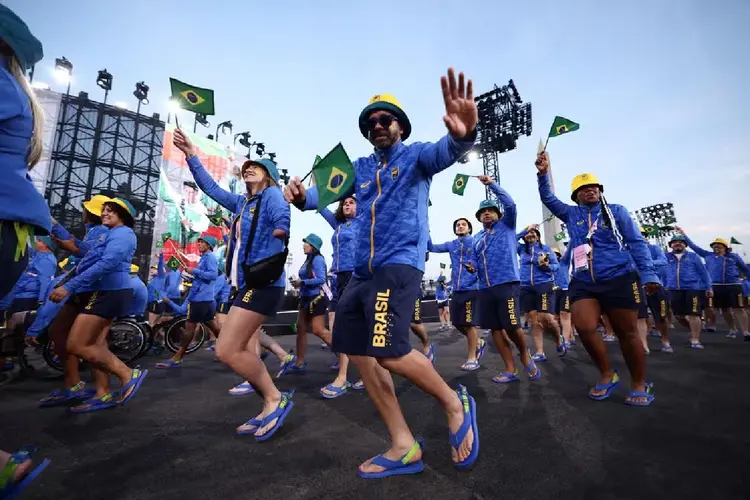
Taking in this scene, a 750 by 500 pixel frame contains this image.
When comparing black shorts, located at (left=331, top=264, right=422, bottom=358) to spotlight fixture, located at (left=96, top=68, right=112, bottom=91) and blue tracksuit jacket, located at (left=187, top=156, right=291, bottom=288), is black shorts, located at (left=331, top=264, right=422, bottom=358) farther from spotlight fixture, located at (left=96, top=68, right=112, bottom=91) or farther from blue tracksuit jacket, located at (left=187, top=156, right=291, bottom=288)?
spotlight fixture, located at (left=96, top=68, right=112, bottom=91)

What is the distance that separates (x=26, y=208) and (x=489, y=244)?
4.63 m

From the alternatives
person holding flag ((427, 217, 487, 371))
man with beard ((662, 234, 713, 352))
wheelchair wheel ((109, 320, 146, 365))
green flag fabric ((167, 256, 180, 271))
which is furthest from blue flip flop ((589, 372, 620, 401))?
green flag fabric ((167, 256, 180, 271))

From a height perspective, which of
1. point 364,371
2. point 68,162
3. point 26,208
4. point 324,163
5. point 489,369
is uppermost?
point 68,162

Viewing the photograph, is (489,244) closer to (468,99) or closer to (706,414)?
(706,414)

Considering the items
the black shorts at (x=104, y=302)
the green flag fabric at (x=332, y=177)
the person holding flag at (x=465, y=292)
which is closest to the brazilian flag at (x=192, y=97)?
the black shorts at (x=104, y=302)

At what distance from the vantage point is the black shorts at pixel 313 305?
5.34 m

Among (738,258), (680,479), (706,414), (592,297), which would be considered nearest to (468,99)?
(680,479)

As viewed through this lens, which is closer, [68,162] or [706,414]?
[706,414]

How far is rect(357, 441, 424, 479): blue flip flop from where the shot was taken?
76.2 inches

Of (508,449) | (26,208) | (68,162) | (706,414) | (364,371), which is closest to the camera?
(26,208)

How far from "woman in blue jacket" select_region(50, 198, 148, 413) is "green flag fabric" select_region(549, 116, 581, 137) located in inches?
194

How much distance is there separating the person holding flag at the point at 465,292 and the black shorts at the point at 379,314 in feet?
10.4

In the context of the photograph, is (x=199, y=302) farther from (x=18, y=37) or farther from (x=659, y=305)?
(x=659, y=305)

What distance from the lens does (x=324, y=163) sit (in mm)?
2254
